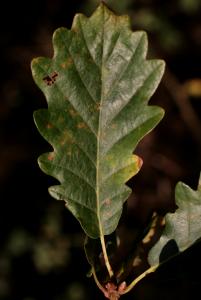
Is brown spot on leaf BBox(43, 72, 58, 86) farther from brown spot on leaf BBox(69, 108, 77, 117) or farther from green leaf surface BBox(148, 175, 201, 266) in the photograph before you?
green leaf surface BBox(148, 175, 201, 266)

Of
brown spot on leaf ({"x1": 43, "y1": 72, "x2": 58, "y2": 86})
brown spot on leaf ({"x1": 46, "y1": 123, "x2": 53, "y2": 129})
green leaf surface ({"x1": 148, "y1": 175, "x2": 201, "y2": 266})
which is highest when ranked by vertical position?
brown spot on leaf ({"x1": 43, "y1": 72, "x2": 58, "y2": 86})

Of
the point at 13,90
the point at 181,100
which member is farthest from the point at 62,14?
the point at 181,100

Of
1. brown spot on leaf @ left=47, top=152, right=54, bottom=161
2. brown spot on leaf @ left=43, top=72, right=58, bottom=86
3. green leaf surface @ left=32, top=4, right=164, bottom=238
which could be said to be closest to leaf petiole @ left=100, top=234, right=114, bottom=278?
green leaf surface @ left=32, top=4, right=164, bottom=238

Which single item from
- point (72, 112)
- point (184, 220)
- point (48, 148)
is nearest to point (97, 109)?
point (72, 112)

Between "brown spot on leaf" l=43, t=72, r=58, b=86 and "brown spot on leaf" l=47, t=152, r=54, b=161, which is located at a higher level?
"brown spot on leaf" l=43, t=72, r=58, b=86

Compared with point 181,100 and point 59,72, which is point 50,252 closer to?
point 181,100

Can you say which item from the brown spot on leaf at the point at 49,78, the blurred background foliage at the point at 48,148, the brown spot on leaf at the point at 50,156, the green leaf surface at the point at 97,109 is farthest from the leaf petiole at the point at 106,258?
Result: the blurred background foliage at the point at 48,148

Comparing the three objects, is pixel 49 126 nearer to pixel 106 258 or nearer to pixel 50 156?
pixel 50 156
